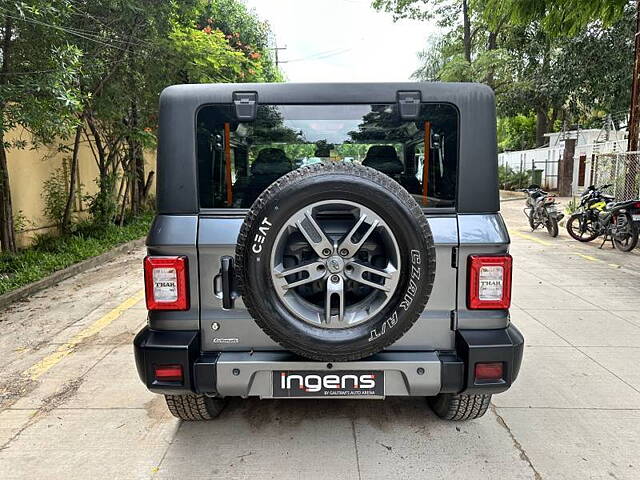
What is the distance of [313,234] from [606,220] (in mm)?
9320

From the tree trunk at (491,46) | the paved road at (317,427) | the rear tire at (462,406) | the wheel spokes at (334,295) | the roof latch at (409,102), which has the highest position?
the tree trunk at (491,46)


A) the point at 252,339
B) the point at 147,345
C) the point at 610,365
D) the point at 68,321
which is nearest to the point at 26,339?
the point at 68,321

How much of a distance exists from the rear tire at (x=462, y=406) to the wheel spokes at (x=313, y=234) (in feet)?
4.44

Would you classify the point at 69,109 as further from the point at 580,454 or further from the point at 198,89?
the point at 580,454

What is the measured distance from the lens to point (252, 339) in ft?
8.72

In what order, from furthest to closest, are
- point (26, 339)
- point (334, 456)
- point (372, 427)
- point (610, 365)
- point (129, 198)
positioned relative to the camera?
point (129, 198)
point (26, 339)
point (610, 365)
point (372, 427)
point (334, 456)

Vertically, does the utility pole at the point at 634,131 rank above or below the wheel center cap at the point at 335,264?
above

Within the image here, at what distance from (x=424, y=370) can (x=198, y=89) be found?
6.25 ft

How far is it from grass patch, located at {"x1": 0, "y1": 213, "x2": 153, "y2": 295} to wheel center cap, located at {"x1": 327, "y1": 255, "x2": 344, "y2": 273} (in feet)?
18.9

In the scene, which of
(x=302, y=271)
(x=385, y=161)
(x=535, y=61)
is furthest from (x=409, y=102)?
(x=535, y=61)

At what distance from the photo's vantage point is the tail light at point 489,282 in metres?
2.57

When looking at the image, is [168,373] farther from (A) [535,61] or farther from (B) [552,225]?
(A) [535,61]

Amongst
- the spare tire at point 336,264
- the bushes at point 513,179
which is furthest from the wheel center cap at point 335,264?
the bushes at point 513,179

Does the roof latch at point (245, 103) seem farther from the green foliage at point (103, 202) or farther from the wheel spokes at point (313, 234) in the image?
the green foliage at point (103, 202)
